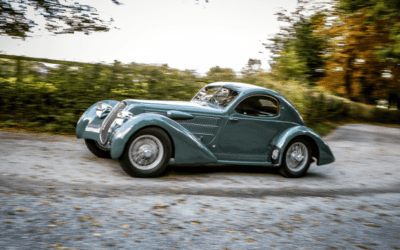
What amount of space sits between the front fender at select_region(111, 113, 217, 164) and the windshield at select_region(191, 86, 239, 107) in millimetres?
1081

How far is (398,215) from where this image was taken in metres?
5.28

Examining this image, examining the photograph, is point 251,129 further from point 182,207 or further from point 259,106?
point 182,207

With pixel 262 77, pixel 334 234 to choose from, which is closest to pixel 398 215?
pixel 334 234

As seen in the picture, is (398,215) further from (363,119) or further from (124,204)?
(363,119)

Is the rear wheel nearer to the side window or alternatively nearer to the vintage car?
the vintage car

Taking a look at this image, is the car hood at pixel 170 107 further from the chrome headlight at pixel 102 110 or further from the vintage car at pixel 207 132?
the chrome headlight at pixel 102 110

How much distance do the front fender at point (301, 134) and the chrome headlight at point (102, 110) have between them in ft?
10.4

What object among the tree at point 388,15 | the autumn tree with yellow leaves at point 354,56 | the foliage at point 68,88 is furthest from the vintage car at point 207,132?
the autumn tree with yellow leaves at point 354,56

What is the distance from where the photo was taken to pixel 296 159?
6910 mm

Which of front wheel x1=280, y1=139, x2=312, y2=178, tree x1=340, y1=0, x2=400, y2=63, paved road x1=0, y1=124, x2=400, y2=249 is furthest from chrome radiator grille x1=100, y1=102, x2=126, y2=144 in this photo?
tree x1=340, y1=0, x2=400, y2=63

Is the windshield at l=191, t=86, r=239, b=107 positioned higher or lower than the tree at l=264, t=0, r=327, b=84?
lower

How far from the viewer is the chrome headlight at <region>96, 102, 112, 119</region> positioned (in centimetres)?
674

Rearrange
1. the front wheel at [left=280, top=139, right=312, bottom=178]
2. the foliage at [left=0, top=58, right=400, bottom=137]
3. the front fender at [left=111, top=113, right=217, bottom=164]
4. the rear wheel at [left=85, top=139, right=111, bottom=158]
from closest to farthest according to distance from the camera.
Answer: the front fender at [left=111, top=113, right=217, bottom=164]
the front wheel at [left=280, top=139, right=312, bottom=178]
the rear wheel at [left=85, top=139, right=111, bottom=158]
the foliage at [left=0, top=58, right=400, bottom=137]

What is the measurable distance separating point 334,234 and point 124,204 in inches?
100
